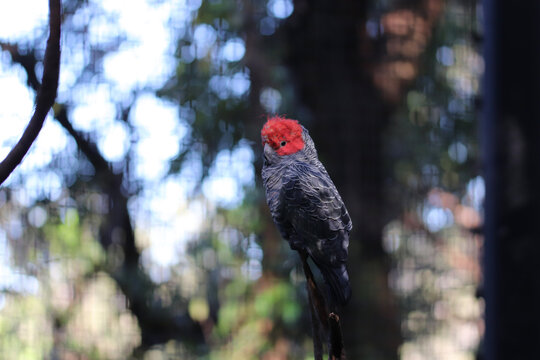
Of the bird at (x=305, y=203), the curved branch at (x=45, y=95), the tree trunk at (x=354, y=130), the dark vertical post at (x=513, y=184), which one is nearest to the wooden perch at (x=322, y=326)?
the bird at (x=305, y=203)

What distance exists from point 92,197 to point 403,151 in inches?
24.0

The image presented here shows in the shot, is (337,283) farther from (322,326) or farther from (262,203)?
(262,203)

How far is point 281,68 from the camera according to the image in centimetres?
99

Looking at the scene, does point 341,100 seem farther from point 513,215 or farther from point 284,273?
point 513,215

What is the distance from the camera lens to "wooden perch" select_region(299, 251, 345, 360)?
0.71 ft

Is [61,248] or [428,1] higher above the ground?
[428,1]

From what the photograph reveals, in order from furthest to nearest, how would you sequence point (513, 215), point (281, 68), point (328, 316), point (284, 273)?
1. point (281, 68)
2. point (284, 273)
3. point (513, 215)
4. point (328, 316)

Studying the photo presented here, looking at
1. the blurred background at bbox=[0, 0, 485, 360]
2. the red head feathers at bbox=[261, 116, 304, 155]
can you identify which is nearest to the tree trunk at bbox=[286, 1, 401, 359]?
the blurred background at bbox=[0, 0, 485, 360]

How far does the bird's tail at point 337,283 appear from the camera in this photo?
0.23 m

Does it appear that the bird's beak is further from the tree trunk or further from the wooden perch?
the tree trunk

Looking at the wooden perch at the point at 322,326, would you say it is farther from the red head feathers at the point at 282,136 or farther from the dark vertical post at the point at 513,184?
the dark vertical post at the point at 513,184

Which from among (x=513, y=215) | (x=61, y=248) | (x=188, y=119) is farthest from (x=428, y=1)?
(x=61, y=248)

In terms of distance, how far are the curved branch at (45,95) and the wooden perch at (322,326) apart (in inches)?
5.0

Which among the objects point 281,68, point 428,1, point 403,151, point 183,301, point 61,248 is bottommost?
point 183,301
